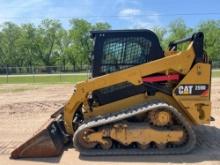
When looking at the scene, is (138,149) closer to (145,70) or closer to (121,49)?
(145,70)

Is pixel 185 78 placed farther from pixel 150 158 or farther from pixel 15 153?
pixel 15 153

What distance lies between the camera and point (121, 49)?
26.8ft

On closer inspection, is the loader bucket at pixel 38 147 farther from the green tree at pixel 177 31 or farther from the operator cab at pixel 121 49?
the green tree at pixel 177 31

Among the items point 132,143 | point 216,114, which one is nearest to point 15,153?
point 132,143

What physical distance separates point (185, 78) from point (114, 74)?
1.39 metres

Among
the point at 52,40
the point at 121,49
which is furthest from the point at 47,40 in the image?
the point at 121,49

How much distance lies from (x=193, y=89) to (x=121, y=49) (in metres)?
1.66

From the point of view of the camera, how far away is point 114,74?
7.81 m

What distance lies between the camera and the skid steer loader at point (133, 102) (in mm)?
7449

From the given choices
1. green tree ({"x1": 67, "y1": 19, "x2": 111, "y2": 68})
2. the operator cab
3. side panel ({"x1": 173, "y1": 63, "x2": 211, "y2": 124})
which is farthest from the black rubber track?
green tree ({"x1": 67, "y1": 19, "x2": 111, "y2": 68})

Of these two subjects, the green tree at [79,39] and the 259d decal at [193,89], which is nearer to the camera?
the 259d decal at [193,89]

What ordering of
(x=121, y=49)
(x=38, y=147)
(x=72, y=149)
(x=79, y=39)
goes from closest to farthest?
(x=38, y=147) < (x=72, y=149) < (x=121, y=49) < (x=79, y=39)

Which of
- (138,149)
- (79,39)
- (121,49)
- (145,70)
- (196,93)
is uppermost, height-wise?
(79,39)

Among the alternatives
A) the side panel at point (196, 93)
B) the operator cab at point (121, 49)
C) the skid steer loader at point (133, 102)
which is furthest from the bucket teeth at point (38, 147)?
the side panel at point (196, 93)
